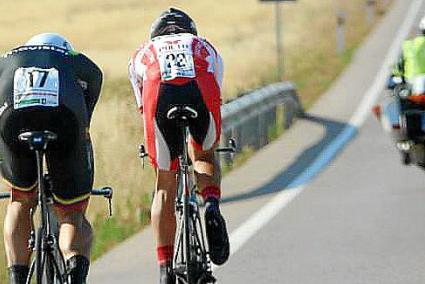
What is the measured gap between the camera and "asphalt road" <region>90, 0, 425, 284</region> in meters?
10.7

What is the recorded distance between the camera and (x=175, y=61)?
8.43 metres

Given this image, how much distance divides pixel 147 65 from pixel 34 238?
59.6 inches

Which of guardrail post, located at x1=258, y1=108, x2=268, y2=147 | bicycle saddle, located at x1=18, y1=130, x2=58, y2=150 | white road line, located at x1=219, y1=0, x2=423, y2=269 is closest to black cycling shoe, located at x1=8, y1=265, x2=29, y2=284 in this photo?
bicycle saddle, located at x1=18, y1=130, x2=58, y2=150

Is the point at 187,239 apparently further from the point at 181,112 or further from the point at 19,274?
the point at 19,274

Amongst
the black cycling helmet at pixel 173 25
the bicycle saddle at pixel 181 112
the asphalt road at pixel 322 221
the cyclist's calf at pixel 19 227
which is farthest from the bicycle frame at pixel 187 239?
the asphalt road at pixel 322 221

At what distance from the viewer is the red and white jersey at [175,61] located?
331 inches

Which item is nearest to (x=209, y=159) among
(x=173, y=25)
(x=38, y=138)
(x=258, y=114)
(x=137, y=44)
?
(x=173, y=25)

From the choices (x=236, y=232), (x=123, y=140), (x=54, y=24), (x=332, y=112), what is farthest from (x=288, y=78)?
(x=54, y=24)

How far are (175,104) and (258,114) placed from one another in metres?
12.3

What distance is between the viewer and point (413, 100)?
15.3 metres

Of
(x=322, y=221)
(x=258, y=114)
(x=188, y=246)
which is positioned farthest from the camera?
(x=258, y=114)

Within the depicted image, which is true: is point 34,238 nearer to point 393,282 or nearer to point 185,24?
point 185,24

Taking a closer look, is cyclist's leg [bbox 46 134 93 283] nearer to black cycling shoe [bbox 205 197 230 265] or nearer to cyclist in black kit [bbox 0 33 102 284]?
cyclist in black kit [bbox 0 33 102 284]

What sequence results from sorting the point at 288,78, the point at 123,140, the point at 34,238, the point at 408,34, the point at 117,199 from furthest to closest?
1. the point at 408,34
2. the point at 288,78
3. the point at 123,140
4. the point at 117,199
5. the point at 34,238
